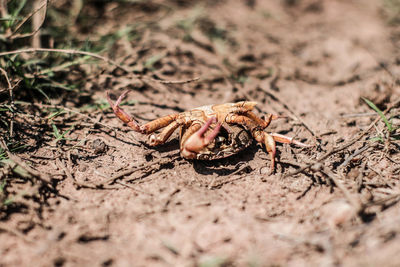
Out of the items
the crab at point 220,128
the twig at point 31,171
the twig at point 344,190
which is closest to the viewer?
the twig at point 344,190

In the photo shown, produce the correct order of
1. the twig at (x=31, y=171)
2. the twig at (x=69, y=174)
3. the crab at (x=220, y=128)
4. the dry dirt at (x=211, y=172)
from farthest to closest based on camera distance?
the crab at (x=220, y=128)
the twig at (x=69, y=174)
the twig at (x=31, y=171)
the dry dirt at (x=211, y=172)

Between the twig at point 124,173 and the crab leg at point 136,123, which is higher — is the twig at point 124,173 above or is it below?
below

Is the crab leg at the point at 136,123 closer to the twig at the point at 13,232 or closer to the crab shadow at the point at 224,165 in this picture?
the crab shadow at the point at 224,165

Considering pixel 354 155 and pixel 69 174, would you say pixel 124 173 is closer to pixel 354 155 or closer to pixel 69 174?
pixel 69 174

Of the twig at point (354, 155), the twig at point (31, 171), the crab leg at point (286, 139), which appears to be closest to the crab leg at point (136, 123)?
the twig at point (31, 171)

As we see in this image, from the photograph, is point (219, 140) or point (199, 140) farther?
point (219, 140)

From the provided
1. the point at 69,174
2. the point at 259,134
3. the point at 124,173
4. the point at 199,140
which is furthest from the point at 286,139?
the point at 69,174

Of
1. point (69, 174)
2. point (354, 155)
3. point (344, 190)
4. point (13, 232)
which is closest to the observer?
point (13, 232)
